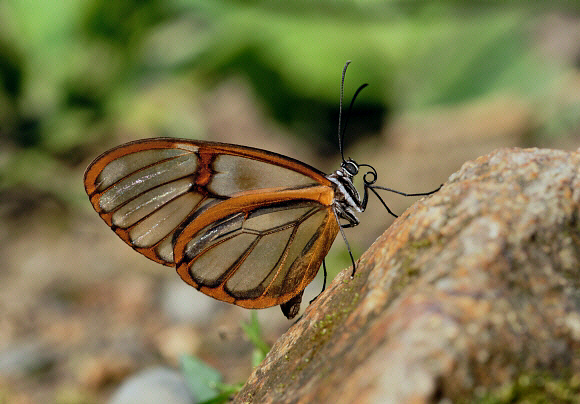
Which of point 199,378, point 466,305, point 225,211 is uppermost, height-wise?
point 225,211

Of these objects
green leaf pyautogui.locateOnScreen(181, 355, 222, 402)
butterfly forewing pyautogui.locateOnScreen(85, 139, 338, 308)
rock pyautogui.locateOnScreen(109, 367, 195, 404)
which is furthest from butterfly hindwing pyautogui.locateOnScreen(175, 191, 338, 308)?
rock pyautogui.locateOnScreen(109, 367, 195, 404)

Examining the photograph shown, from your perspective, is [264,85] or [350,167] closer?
[350,167]

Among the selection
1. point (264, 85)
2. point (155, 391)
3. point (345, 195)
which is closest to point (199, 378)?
point (155, 391)

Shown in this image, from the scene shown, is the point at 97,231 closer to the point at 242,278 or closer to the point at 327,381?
the point at 242,278

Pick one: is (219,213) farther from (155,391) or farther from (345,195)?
(155,391)

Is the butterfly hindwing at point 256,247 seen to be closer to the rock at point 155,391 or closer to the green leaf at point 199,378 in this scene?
the green leaf at point 199,378

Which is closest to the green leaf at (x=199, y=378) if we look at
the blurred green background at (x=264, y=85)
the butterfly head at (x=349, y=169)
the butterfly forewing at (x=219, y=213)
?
the butterfly forewing at (x=219, y=213)

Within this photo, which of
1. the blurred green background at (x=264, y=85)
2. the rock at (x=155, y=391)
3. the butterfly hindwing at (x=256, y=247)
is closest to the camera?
the butterfly hindwing at (x=256, y=247)
